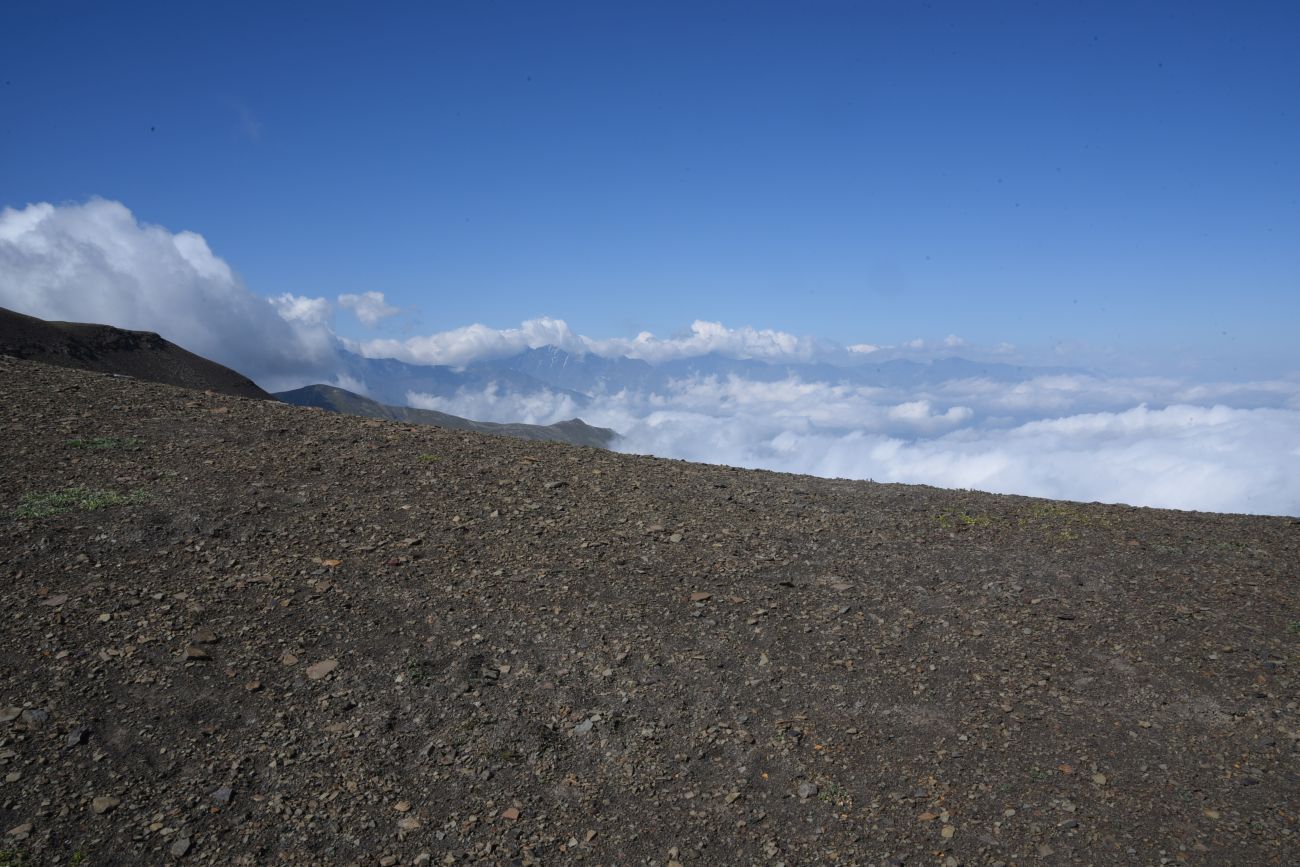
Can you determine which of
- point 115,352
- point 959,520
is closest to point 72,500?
point 959,520

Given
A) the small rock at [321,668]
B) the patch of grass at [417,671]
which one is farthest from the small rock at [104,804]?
the patch of grass at [417,671]

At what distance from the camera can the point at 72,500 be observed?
9.57 meters

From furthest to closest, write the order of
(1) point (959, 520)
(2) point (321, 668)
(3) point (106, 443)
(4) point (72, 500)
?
(1) point (959, 520) < (3) point (106, 443) < (4) point (72, 500) < (2) point (321, 668)

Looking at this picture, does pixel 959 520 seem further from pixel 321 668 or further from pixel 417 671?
pixel 321 668

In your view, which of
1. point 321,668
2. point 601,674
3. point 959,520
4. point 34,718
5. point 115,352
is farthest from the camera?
point 115,352

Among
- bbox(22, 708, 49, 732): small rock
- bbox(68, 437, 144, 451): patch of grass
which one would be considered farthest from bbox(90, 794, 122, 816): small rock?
bbox(68, 437, 144, 451): patch of grass

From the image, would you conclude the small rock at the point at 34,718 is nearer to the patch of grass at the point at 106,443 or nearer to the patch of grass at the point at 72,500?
the patch of grass at the point at 72,500

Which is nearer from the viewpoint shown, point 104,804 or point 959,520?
point 104,804

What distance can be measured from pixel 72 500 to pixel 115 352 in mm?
48560

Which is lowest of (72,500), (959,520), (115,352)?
(72,500)

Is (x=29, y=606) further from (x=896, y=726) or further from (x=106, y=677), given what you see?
(x=896, y=726)

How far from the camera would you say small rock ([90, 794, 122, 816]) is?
518 centimetres

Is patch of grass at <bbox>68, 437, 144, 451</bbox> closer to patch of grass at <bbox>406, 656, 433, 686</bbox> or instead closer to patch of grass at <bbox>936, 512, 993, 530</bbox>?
patch of grass at <bbox>406, 656, 433, 686</bbox>

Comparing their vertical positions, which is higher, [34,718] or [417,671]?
[417,671]
